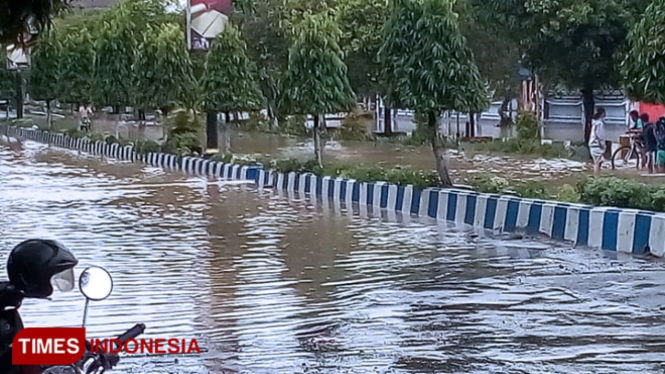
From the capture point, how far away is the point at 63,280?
3.83m

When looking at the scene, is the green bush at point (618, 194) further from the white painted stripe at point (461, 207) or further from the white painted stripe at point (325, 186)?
the white painted stripe at point (325, 186)

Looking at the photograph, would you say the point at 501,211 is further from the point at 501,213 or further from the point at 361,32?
the point at 361,32

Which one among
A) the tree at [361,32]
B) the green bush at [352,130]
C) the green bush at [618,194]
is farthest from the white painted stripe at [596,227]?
the green bush at [352,130]

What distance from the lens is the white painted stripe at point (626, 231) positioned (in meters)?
13.9

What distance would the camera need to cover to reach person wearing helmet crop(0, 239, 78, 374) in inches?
149

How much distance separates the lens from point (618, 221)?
1416 centimetres

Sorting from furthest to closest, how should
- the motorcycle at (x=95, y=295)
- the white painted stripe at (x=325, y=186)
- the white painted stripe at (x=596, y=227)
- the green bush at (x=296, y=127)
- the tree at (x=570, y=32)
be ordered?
the green bush at (x=296, y=127), the tree at (x=570, y=32), the white painted stripe at (x=325, y=186), the white painted stripe at (x=596, y=227), the motorcycle at (x=95, y=295)

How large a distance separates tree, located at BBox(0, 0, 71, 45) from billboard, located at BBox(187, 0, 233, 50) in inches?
835

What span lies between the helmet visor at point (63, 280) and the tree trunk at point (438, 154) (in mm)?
15372

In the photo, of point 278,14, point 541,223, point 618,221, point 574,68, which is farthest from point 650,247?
point 278,14

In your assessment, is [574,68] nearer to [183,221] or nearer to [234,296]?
[183,221]

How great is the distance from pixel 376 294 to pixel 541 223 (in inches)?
202

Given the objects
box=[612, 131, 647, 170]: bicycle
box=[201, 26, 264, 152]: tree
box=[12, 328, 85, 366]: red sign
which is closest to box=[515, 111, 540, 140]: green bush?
box=[612, 131, 647, 170]: bicycle

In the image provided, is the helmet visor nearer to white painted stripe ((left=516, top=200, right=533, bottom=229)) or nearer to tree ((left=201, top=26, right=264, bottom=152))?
white painted stripe ((left=516, top=200, right=533, bottom=229))
